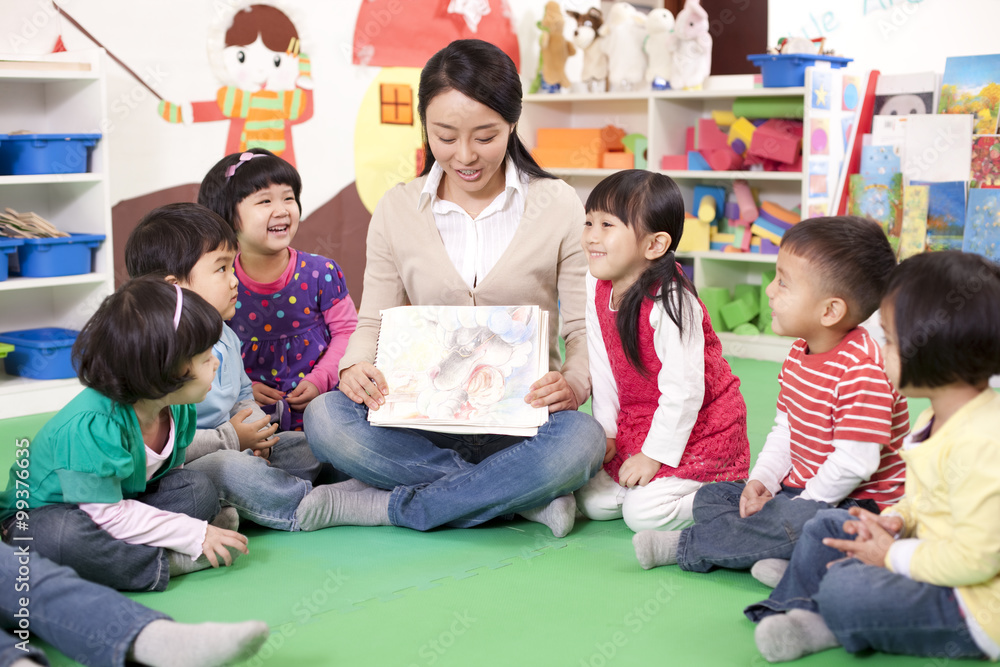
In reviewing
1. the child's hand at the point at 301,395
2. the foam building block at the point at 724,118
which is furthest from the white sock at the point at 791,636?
the foam building block at the point at 724,118

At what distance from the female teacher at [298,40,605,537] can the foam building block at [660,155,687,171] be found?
6.47ft

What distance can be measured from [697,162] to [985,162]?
1060 millimetres

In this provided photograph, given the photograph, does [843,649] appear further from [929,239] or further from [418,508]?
[929,239]

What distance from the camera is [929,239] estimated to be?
11.0 ft

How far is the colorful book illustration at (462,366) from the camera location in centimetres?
178

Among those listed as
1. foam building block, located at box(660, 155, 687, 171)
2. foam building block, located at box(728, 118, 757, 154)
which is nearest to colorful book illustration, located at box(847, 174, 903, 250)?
foam building block, located at box(728, 118, 757, 154)

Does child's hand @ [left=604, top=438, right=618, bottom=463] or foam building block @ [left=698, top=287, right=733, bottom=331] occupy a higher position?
foam building block @ [left=698, top=287, right=733, bottom=331]

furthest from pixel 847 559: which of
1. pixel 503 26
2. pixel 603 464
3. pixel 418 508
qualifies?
pixel 503 26

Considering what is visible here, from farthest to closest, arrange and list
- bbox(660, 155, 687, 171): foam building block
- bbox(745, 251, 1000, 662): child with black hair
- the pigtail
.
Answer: bbox(660, 155, 687, 171): foam building block
the pigtail
bbox(745, 251, 1000, 662): child with black hair

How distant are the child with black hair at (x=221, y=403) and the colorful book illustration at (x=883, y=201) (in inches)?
95.8

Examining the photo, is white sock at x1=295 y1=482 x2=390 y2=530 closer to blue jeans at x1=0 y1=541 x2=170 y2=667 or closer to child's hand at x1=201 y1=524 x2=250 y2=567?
child's hand at x1=201 y1=524 x2=250 y2=567

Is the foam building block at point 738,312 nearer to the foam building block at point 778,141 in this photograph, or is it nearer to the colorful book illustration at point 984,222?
the foam building block at point 778,141

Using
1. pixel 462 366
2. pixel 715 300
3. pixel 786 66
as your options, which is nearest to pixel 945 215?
pixel 786 66

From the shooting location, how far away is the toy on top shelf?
13.9 ft
